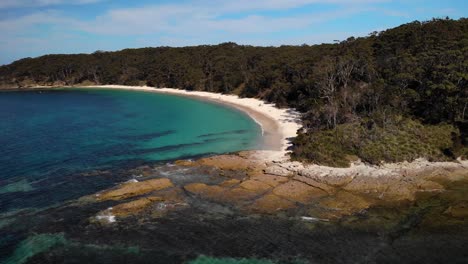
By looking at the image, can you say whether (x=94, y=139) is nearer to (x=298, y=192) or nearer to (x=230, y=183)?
(x=230, y=183)

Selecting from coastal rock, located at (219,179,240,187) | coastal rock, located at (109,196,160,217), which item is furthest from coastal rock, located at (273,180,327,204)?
coastal rock, located at (109,196,160,217)

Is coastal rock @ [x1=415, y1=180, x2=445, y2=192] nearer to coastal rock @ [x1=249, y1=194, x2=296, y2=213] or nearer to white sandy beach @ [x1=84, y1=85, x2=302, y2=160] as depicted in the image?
coastal rock @ [x1=249, y1=194, x2=296, y2=213]

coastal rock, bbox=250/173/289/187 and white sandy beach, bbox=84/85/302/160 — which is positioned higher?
white sandy beach, bbox=84/85/302/160

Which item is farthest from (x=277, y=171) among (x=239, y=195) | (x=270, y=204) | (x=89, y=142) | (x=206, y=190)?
(x=89, y=142)

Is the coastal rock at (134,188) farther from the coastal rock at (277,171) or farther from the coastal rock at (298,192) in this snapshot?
the coastal rock at (298,192)

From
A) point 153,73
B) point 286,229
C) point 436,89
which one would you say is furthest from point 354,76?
point 153,73
